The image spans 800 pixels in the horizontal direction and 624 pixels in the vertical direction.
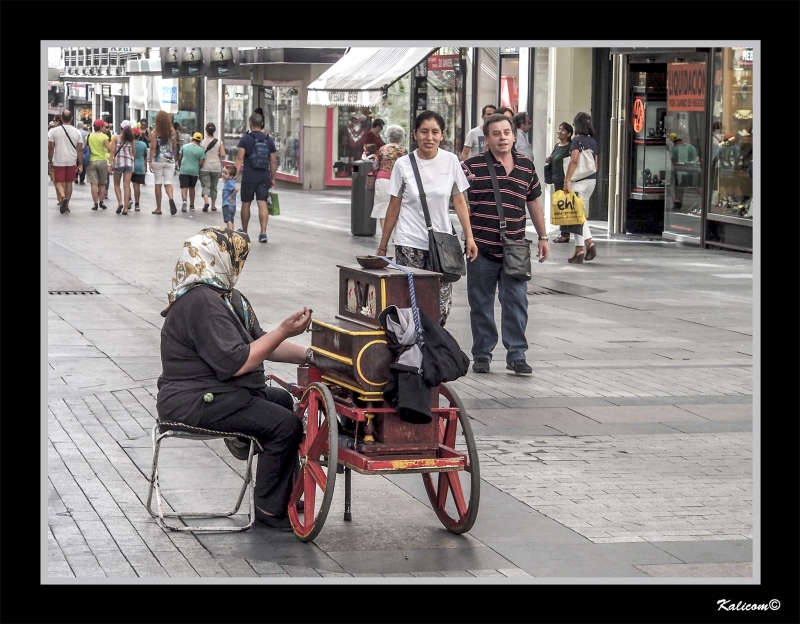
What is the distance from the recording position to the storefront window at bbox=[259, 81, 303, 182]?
32906 mm

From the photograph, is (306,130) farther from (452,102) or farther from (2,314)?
(2,314)

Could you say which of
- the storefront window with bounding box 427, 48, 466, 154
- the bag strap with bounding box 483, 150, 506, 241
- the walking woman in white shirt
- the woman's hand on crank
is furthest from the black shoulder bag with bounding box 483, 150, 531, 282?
the storefront window with bounding box 427, 48, 466, 154

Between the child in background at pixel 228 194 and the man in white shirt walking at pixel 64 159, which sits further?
the man in white shirt walking at pixel 64 159

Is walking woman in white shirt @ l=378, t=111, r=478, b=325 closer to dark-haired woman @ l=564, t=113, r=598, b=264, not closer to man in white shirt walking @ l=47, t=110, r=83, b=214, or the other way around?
dark-haired woman @ l=564, t=113, r=598, b=264

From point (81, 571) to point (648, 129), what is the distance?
55.2 feet

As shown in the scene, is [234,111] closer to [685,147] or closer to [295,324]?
[685,147]

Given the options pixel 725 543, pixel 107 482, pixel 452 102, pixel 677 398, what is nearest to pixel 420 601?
pixel 725 543

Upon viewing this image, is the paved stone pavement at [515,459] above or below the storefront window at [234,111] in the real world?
below

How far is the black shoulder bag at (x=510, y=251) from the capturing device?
9109 mm

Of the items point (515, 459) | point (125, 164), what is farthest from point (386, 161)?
point (515, 459)

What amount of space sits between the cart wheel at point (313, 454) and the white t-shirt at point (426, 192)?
3257mm

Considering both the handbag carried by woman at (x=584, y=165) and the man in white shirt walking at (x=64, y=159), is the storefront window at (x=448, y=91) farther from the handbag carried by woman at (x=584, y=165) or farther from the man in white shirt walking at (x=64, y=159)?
the handbag carried by woman at (x=584, y=165)

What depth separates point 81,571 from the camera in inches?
201

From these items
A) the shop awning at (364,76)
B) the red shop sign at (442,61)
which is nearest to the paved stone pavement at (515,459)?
the shop awning at (364,76)
